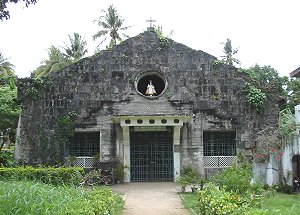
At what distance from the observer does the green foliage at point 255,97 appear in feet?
60.7

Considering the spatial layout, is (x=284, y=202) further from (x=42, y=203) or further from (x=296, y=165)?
(x=42, y=203)

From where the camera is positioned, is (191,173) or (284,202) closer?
(284,202)

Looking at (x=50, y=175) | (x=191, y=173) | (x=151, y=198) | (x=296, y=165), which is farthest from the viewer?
(x=191, y=173)

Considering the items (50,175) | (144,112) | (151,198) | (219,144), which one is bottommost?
(151,198)

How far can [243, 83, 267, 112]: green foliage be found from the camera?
18.5 meters

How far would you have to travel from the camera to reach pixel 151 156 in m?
18.5

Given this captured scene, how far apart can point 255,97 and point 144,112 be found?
196 inches

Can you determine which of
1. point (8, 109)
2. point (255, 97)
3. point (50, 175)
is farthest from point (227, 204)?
point (8, 109)

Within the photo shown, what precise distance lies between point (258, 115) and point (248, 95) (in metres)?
1.02

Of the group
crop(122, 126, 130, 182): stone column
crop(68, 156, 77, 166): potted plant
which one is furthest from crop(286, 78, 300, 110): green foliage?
crop(68, 156, 77, 166): potted plant

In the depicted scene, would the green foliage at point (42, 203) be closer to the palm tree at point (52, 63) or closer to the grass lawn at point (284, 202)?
the grass lawn at point (284, 202)

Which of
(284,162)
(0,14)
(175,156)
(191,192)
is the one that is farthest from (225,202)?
(175,156)

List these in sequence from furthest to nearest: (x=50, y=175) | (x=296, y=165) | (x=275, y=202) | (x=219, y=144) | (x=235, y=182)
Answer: (x=219, y=144) → (x=296, y=165) → (x=50, y=175) → (x=275, y=202) → (x=235, y=182)

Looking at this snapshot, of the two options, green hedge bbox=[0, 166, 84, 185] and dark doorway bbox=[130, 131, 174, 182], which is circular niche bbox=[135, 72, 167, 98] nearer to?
dark doorway bbox=[130, 131, 174, 182]
